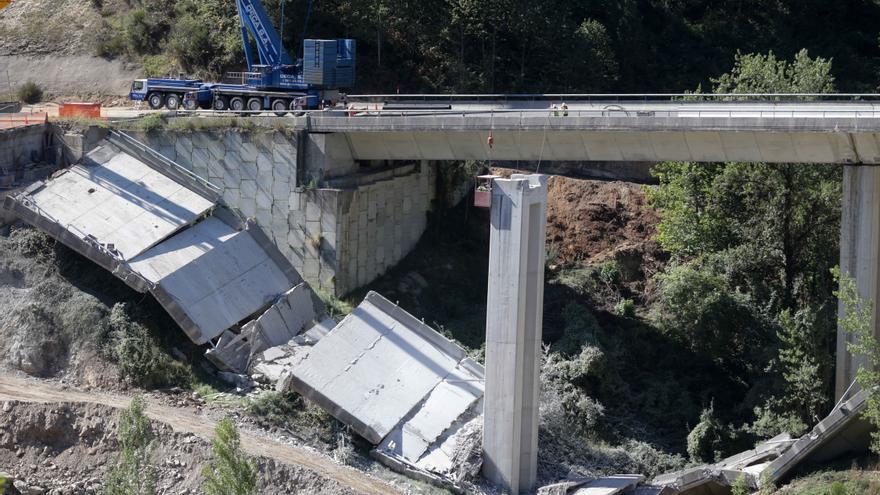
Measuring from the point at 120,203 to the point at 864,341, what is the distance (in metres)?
22.2

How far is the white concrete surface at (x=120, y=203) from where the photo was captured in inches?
1615

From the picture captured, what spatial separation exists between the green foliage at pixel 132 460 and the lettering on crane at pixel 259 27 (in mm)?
22381

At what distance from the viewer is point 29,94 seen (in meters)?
56.6

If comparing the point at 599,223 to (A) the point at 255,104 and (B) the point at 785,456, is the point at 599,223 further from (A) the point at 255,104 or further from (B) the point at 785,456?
(B) the point at 785,456

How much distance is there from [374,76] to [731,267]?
67.1 feet

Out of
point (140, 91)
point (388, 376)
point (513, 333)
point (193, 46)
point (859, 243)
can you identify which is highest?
point (193, 46)

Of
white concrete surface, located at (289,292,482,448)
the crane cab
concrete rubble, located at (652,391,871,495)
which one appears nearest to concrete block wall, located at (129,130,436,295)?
white concrete surface, located at (289,292,482,448)

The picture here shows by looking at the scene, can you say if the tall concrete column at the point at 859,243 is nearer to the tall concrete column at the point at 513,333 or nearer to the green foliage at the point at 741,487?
the green foliage at the point at 741,487

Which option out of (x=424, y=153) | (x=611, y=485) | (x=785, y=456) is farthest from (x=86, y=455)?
(x=785, y=456)

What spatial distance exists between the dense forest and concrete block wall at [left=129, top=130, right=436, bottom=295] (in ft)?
39.7

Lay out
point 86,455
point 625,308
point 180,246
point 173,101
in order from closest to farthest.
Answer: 1. point 86,455
2. point 180,246
3. point 625,308
4. point 173,101

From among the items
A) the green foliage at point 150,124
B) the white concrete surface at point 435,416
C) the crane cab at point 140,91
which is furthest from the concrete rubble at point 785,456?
the crane cab at point 140,91

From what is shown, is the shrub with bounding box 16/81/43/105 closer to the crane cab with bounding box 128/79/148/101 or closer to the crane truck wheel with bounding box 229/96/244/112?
the crane cab with bounding box 128/79/148/101

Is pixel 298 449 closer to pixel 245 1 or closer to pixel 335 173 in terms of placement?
pixel 335 173
